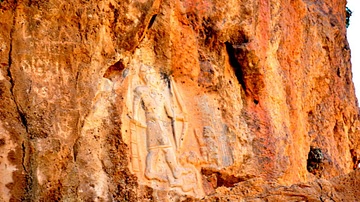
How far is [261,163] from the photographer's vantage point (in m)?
12.7

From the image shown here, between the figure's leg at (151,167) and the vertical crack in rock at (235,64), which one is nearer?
the figure's leg at (151,167)

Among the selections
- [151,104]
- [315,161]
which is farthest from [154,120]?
[315,161]

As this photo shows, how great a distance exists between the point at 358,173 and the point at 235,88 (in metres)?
3.94

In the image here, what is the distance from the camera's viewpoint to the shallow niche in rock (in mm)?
15211

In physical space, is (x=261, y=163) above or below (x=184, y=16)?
below

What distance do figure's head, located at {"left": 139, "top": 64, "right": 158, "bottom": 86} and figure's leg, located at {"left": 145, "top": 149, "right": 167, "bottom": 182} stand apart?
0.90 metres

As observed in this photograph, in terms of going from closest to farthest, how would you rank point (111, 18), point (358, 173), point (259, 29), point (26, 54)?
point (358, 173), point (26, 54), point (111, 18), point (259, 29)

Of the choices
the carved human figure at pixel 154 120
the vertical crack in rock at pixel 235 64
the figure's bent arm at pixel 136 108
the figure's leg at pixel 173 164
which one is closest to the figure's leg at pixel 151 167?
the carved human figure at pixel 154 120

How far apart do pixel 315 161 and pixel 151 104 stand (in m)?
4.45

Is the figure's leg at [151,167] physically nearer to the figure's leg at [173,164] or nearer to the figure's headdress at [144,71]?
Result: the figure's leg at [173,164]

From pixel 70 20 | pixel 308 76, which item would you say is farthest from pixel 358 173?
pixel 308 76

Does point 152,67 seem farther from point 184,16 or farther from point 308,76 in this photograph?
point 308,76

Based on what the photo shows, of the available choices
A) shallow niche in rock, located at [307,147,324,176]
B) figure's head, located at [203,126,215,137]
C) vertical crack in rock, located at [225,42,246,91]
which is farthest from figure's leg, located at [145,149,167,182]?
shallow niche in rock, located at [307,147,324,176]

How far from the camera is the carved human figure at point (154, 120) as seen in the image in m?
11.6
